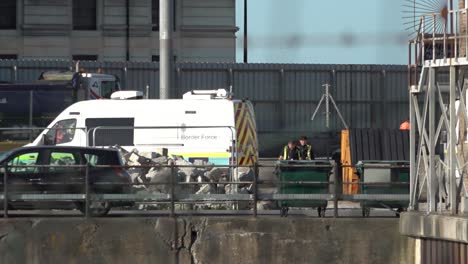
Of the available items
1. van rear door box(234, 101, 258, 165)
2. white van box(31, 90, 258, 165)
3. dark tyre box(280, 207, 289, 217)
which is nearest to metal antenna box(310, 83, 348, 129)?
van rear door box(234, 101, 258, 165)

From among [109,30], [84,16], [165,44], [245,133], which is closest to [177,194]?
[245,133]

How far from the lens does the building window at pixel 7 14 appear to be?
189ft

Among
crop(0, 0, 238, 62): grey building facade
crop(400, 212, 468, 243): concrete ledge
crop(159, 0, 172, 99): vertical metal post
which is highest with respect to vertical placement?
crop(0, 0, 238, 62): grey building facade

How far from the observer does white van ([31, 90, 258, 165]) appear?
25.2 metres

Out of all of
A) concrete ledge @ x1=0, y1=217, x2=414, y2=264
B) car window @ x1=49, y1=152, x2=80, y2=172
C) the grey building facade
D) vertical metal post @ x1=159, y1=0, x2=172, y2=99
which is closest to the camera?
concrete ledge @ x1=0, y1=217, x2=414, y2=264

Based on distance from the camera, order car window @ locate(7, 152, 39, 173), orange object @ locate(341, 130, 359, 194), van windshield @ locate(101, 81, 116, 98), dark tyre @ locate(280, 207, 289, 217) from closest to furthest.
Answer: dark tyre @ locate(280, 207, 289, 217)
orange object @ locate(341, 130, 359, 194)
car window @ locate(7, 152, 39, 173)
van windshield @ locate(101, 81, 116, 98)

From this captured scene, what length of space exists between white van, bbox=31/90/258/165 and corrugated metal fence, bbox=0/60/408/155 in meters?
18.6

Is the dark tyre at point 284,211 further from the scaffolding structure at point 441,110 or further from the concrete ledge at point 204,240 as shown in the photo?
the scaffolding structure at point 441,110

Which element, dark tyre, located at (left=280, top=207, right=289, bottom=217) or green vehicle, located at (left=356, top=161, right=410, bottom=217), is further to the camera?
dark tyre, located at (left=280, top=207, right=289, bottom=217)

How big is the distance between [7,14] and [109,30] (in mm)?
5437

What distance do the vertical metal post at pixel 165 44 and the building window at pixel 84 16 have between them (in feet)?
98.3

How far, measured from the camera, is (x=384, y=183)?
17.7m

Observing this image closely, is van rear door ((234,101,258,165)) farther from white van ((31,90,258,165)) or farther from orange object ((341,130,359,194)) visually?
orange object ((341,130,359,194))

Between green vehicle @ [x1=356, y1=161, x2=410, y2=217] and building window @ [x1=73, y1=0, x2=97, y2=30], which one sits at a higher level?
building window @ [x1=73, y1=0, x2=97, y2=30]
